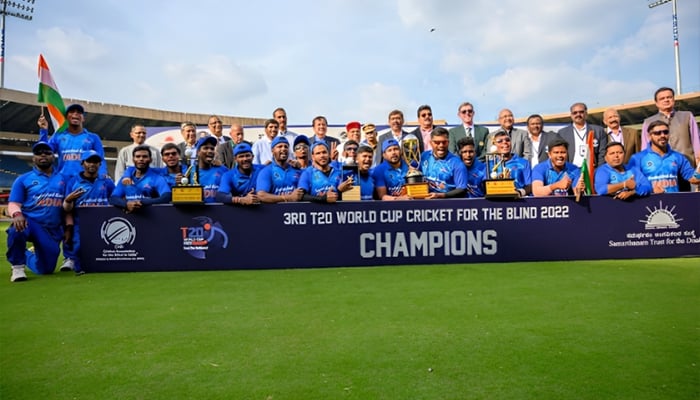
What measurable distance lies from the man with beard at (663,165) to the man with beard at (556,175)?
1.07 metres

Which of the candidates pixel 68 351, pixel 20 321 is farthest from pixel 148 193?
pixel 68 351

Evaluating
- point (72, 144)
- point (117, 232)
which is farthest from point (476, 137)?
point (72, 144)

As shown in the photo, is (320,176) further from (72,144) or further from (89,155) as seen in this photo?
(72,144)

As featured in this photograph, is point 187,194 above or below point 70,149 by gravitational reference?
below

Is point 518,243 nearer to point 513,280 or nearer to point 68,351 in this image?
point 513,280

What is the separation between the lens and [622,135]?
8.66 meters

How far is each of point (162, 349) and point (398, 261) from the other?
3900 mm

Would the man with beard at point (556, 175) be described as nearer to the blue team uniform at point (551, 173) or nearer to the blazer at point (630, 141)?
the blue team uniform at point (551, 173)

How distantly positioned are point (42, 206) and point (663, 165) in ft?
29.8

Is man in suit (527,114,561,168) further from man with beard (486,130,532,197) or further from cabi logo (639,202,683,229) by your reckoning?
cabi logo (639,202,683,229)

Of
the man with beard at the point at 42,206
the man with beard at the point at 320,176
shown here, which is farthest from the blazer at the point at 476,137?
the man with beard at the point at 42,206

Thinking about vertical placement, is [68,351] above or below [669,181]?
below

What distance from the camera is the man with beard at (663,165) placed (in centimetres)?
720

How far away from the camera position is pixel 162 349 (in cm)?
319
